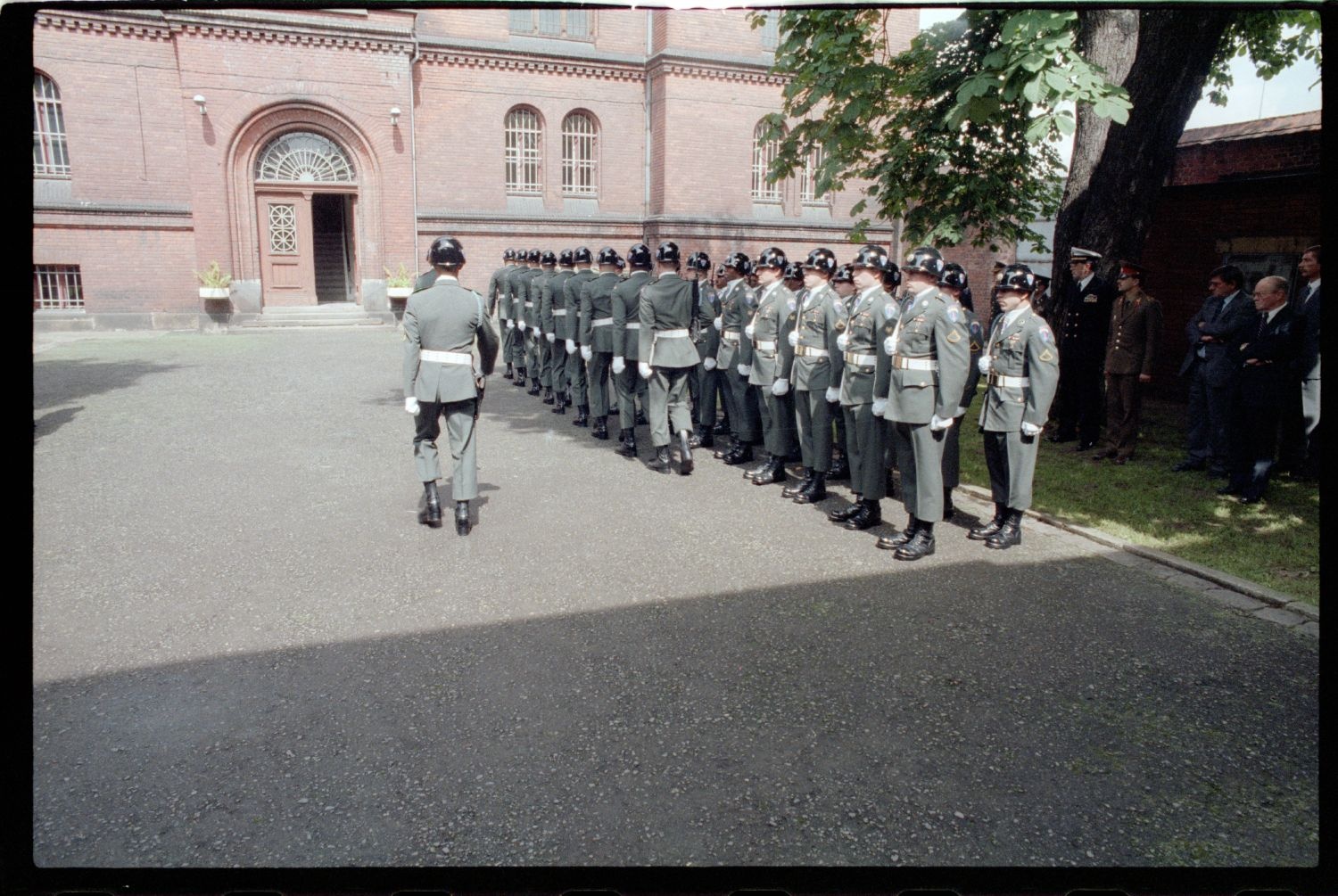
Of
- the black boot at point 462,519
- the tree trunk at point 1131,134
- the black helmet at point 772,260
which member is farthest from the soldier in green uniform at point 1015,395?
the black boot at point 462,519

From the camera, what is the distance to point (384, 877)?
175 centimetres

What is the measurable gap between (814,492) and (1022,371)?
6.23 ft

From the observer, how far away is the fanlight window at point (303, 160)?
69.5 feet

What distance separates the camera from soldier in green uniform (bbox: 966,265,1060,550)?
19.5ft

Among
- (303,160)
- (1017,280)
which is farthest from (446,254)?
(303,160)

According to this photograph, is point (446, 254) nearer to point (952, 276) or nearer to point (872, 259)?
point (872, 259)

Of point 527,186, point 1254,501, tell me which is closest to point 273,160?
point 527,186

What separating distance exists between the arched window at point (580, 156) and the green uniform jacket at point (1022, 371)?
19707 millimetres

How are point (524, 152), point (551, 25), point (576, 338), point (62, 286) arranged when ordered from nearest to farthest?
1. point (576, 338)
2. point (62, 286)
3. point (551, 25)
4. point (524, 152)

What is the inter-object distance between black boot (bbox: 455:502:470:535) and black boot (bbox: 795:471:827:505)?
2684 millimetres

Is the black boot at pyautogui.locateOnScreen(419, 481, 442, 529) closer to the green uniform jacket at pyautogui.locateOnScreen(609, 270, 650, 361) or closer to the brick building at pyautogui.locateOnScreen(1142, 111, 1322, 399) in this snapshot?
the green uniform jacket at pyautogui.locateOnScreen(609, 270, 650, 361)

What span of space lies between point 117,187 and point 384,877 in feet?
74.0

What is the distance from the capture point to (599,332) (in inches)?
381

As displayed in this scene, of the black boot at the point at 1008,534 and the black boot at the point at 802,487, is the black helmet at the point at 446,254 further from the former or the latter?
the black boot at the point at 1008,534
